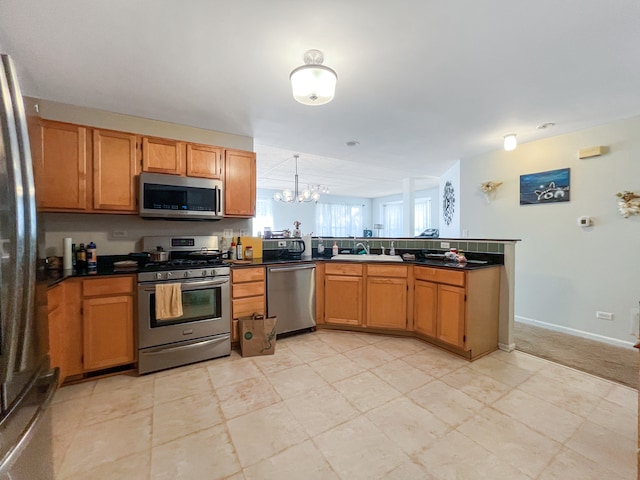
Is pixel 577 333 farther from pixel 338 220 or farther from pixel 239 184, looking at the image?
pixel 338 220

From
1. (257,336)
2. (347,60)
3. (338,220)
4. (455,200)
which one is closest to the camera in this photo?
(347,60)

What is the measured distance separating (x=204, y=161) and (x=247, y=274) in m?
1.35

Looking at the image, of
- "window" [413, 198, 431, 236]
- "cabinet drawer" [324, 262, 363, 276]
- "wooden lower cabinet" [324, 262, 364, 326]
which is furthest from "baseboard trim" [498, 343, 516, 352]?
"window" [413, 198, 431, 236]

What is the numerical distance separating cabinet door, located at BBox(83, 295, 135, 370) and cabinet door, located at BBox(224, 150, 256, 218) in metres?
1.37

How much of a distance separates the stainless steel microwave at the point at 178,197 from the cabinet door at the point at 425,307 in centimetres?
238

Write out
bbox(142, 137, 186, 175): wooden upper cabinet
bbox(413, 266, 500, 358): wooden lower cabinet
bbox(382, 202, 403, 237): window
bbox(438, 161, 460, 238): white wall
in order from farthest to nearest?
bbox(382, 202, 403, 237): window → bbox(438, 161, 460, 238): white wall → bbox(142, 137, 186, 175): wooden upper cabinet → bbox(413, 266, 500, 358): wooden lower cabinet

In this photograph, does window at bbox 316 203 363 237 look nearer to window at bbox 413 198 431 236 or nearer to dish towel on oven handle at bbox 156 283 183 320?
window at bbox 413 198 431 236

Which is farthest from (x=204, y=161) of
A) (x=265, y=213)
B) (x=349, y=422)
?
(x=265, y=213)

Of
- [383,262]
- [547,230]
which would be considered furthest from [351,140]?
[547,230]

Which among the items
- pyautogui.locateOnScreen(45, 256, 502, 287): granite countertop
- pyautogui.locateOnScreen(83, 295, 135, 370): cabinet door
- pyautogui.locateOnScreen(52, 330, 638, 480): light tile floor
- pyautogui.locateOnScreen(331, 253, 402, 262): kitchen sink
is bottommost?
pyautogui.locateOnScreen(52, 330, 638, 480): light tile floor

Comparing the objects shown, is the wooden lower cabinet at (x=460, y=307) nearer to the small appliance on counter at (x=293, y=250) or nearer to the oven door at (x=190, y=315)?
the small appliance on counter at (x=293, y=250)

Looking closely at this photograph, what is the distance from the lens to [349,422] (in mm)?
1742

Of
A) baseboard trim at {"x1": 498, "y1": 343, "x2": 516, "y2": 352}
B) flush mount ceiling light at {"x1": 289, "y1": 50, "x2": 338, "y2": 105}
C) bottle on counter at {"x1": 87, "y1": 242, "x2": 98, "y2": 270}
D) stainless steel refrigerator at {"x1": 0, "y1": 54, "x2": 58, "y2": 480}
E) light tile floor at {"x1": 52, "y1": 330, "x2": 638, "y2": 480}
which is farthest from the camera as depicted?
baseboard trim at {"x1": 498, "y1": 343, "x2": 516, "y2": 352}

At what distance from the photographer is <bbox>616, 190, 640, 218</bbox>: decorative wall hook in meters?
2.78
